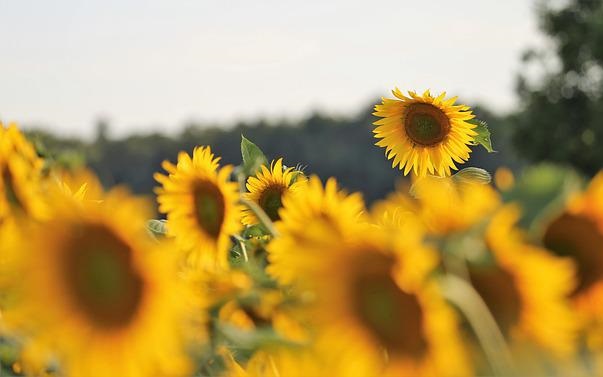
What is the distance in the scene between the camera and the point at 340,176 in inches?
2985

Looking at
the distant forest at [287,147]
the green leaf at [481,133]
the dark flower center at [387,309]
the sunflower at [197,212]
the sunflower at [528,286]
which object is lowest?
the dark flower center at [387,309]

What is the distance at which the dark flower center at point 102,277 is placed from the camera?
2.77 feet

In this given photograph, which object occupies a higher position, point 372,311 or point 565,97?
point 565,97

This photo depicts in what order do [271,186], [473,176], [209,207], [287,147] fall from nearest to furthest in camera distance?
1. [209,207]
2. [473,176]
3. [271,186]
4. [287,147]

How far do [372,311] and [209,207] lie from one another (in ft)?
1.75

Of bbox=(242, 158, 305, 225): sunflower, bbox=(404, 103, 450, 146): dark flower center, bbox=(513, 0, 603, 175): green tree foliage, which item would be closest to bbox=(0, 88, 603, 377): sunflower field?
bbox=(242, 158, 305, 225): sunflower

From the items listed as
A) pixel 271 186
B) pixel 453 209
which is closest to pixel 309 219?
pixel 453 209

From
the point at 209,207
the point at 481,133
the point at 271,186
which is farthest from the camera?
the point at 481,133

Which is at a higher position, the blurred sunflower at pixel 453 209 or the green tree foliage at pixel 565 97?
the green tree foliage at pixel 565 97

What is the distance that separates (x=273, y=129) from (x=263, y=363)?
7835 cm

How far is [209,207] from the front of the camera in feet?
4.43

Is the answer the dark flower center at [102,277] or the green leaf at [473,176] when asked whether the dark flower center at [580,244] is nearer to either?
the dark flower center at [102,277]

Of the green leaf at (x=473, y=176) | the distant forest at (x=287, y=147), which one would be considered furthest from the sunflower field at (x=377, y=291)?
the distant forest at (x=287, y=147)

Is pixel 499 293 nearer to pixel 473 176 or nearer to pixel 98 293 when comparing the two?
pixel 98 293
